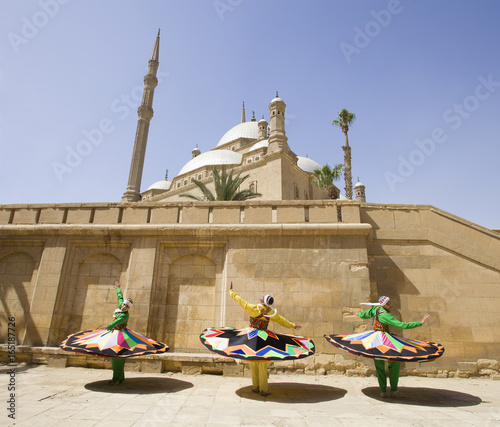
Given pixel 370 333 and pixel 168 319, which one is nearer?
pixel 370 333

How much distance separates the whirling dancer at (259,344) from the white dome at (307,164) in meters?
36.0

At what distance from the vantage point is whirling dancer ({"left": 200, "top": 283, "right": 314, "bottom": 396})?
14.7 feet

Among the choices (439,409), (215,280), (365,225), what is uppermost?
(365,225)

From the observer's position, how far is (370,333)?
509 centimetres

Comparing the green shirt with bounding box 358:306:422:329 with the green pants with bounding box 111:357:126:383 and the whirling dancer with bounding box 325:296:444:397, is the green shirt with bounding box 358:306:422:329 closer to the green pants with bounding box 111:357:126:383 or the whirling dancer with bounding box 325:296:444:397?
the whirling dancer with bounding box 325:296:444:397

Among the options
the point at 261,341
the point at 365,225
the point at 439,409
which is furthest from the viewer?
the point at 365,225

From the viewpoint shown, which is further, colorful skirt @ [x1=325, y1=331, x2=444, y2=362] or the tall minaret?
the tall minaret

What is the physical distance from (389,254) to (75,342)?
6588mm

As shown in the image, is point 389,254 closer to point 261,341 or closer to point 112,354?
point 261,341

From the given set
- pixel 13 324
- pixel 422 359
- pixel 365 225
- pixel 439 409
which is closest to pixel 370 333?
pixel 422 359

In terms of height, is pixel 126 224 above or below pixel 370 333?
above

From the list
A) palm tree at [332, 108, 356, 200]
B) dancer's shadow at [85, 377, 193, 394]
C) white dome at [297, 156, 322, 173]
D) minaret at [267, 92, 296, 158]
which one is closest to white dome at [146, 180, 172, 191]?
white dome at [297, 156, 322, 173]

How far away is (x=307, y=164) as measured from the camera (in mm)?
40969

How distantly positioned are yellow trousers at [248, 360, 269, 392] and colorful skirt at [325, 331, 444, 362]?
47.7 inches
